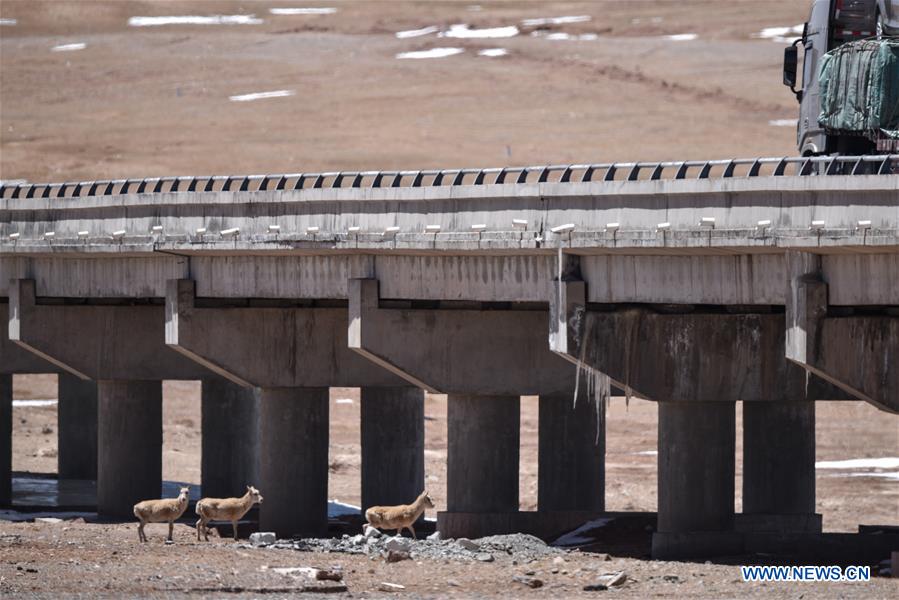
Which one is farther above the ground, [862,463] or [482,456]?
[482,456]

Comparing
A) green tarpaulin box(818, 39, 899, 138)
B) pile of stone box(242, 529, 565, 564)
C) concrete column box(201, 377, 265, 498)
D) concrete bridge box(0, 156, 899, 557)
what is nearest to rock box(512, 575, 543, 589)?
pile of stone box(242, 529, 565, 564)

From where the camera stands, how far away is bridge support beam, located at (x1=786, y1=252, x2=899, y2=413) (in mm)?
25359

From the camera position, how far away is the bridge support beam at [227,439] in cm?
4200

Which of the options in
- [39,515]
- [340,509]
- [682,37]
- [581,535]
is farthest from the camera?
[682,37]

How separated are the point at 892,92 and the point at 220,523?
48.5 feet

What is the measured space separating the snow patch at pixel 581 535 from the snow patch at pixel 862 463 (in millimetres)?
13404

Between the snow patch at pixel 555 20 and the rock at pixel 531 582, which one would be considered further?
the snow patch at pixel 555 20

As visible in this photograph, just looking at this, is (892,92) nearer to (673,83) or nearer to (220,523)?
(220,523)

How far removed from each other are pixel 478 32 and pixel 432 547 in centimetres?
8541

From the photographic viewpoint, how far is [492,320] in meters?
32.4

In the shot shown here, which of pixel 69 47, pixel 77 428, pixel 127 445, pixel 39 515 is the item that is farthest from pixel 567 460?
pixel 69 47

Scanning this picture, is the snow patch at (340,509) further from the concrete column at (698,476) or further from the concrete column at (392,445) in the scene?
the concrete column at (698,476)

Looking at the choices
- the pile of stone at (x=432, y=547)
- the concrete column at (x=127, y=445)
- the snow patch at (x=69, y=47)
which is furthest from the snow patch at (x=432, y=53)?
the pile of stone at (x=432, y=547)

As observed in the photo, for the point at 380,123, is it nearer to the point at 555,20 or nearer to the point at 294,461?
the point at 555,20
